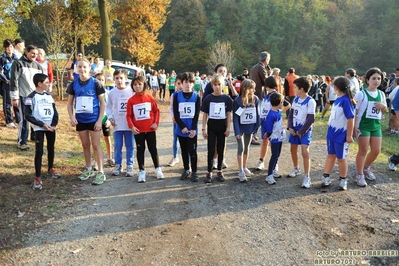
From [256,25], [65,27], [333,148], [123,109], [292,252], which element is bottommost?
[292,252]

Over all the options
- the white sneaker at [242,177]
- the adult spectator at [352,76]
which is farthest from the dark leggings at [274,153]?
the adult spectator at [352,76]

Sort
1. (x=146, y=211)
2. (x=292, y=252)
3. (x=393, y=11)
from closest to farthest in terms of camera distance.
A: 1. (x=292, y=252)
2. (x=146, y=211)
3. (x=393, y=11)

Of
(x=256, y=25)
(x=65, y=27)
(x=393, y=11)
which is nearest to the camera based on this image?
(x=65, y=27)

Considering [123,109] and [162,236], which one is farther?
[123,109]

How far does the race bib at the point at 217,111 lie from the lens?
5441 mm

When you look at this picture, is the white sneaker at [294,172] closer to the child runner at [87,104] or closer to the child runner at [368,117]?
the child runner at [368,117]

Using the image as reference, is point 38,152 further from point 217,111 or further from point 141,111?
point 217,111

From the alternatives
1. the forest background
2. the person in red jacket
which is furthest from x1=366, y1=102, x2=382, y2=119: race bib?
the forest background

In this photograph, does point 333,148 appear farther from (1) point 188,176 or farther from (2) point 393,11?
(2) point 393,11

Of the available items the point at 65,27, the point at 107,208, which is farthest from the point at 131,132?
the point at 65,27

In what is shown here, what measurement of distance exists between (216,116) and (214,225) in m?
2.03

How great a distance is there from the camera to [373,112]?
5.39 metres

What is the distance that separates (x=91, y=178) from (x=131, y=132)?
1114mm

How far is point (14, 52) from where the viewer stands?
775 cm
